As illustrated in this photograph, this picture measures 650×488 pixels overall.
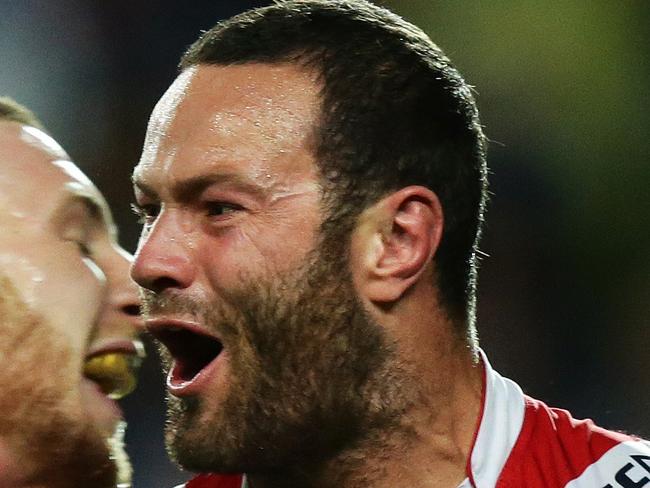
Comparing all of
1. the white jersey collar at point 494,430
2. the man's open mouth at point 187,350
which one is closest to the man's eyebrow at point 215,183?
the man's open mouth at point 187,350

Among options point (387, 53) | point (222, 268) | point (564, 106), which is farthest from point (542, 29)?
point (222, 268)

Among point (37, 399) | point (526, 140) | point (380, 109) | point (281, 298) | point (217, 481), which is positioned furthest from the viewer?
point (526, 140)

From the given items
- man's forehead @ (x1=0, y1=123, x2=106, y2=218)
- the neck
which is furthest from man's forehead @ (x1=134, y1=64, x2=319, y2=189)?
the neck

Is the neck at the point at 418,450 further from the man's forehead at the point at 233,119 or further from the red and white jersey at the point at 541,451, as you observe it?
the man's forehead at the point at 233,119

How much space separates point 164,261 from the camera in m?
1.58

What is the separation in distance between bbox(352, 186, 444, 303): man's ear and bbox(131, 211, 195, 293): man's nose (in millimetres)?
263

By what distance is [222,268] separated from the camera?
1581 millimetres

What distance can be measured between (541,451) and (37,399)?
0.80m

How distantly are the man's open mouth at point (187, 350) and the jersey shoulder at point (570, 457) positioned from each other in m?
0.51

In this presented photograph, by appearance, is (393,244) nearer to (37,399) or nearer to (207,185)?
(207,185)

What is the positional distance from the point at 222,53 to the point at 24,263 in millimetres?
468

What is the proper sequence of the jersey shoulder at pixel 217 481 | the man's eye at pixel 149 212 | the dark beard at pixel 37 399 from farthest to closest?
1. the jersey shoulder at pixel 217 481
2. the man's eye at pixel 149 212
3. the dark beard at pixel 37 399

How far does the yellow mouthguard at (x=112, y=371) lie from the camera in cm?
161

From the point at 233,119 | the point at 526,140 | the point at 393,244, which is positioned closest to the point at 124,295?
the point at 233,119
